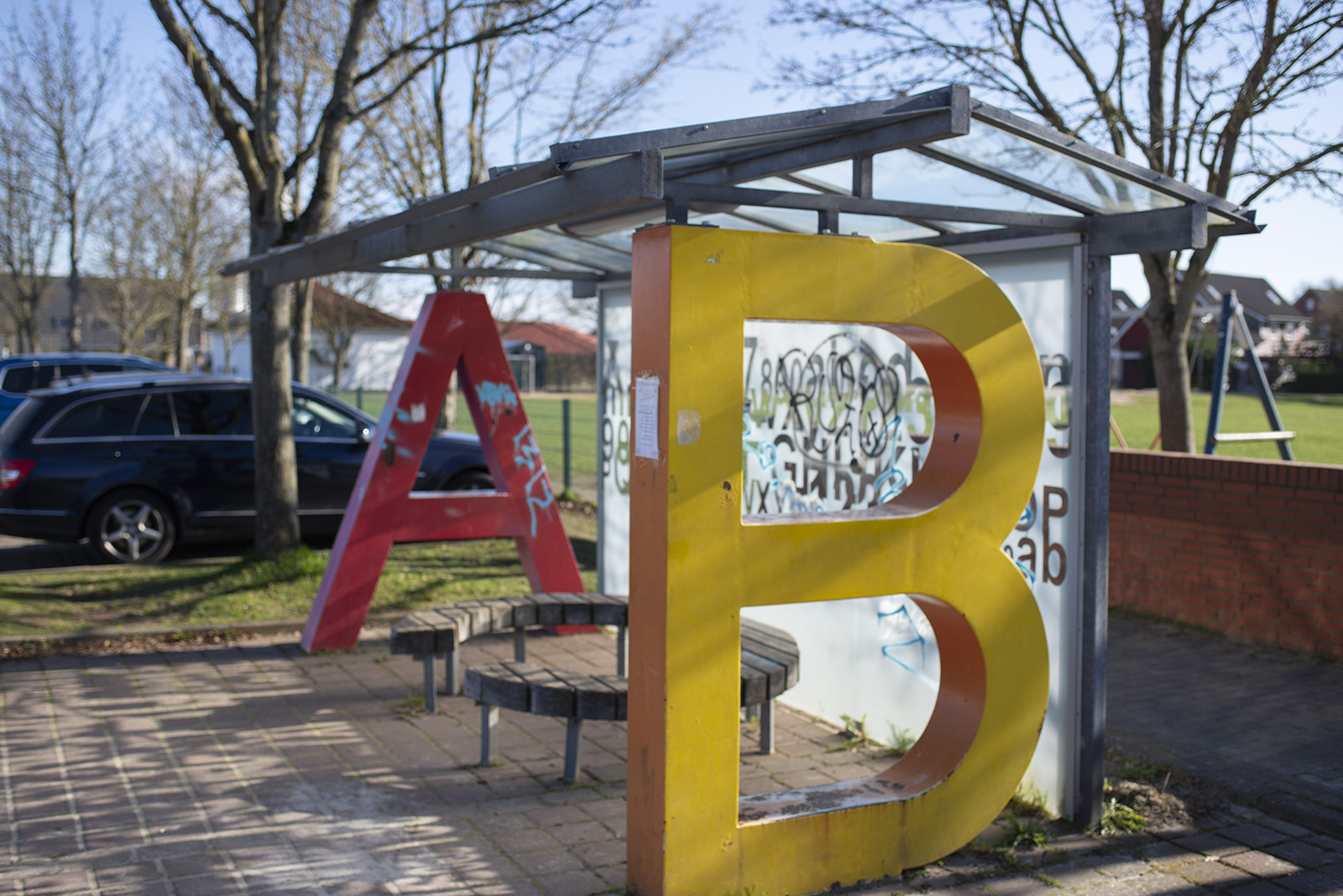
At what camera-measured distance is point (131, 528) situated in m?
9.93

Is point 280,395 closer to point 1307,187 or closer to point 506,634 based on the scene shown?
point 506,634

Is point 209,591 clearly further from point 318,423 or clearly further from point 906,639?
point 906,639

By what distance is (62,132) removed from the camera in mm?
21531

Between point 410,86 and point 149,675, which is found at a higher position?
point 410,86

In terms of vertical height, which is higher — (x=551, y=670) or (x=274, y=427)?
(x=274, y=427)

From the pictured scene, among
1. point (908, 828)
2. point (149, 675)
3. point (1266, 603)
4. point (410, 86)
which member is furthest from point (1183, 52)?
point (410, 86)

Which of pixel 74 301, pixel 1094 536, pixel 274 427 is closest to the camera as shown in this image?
pixel 1094 536

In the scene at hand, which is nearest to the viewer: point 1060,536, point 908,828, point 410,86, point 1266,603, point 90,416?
point 908,828

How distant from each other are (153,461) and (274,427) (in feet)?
6.53

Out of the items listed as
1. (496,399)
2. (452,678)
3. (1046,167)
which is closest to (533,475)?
(496,399)

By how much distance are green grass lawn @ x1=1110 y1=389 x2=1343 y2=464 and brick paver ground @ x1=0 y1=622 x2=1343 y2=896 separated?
29.8 ft

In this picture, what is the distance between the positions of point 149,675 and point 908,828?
471 centimetres

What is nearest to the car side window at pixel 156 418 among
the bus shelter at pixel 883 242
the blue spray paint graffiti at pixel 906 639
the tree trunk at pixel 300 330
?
the bus shelter at pixel 883 242

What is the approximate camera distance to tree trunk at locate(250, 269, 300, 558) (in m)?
8.82
